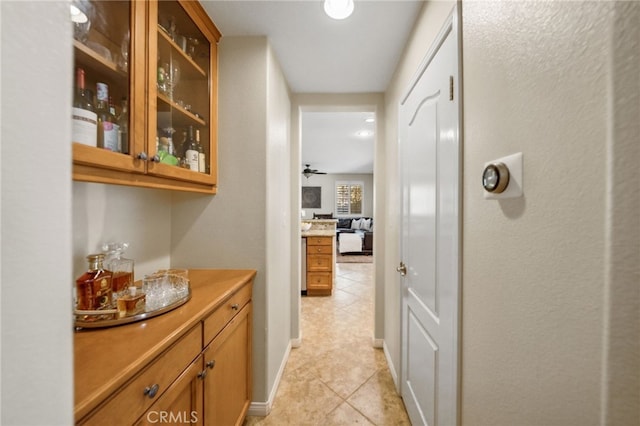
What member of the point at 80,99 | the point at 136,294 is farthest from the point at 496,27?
the point at 136,294

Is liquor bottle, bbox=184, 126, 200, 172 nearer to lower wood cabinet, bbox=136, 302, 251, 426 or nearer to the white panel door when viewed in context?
lower wood cabinet, bbox=136, 302, 251, 426

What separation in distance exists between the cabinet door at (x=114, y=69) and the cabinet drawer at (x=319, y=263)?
123 inches

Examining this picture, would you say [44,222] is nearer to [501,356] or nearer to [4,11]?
[4,11]

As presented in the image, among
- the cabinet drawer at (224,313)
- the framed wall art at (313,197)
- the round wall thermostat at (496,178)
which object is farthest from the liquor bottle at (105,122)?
the framed wall art at (313,197)

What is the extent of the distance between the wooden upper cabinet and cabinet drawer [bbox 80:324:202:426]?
0.60 meters

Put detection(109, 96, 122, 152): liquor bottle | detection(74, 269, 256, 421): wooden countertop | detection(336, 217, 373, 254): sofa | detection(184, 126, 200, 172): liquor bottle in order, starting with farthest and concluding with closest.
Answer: detection(336, 217, 373, 254): sofa, detection(184, 126, 200, 172): liquor bottle, detection(109, 96, 122, 152): liquor bottle, detection(74, 269, 256, 421): wooden countertop

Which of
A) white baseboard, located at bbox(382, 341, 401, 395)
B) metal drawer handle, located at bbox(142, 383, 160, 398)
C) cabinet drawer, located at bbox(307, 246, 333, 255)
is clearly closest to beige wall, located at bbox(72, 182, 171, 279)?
metal drawer handle, located at bbox(142, 383, 160, 398)

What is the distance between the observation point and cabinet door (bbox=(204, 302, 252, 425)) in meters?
1.11

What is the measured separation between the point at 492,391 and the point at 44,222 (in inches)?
43.5

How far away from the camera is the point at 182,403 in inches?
35.8

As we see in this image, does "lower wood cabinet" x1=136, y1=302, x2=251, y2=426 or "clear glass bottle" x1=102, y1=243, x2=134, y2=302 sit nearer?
"lower wood cabinet" x1=136, y1=302, x2=251, y2=426

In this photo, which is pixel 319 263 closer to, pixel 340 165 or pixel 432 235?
pixel 432 235

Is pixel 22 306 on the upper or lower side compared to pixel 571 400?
upper

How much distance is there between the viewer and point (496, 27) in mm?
754
